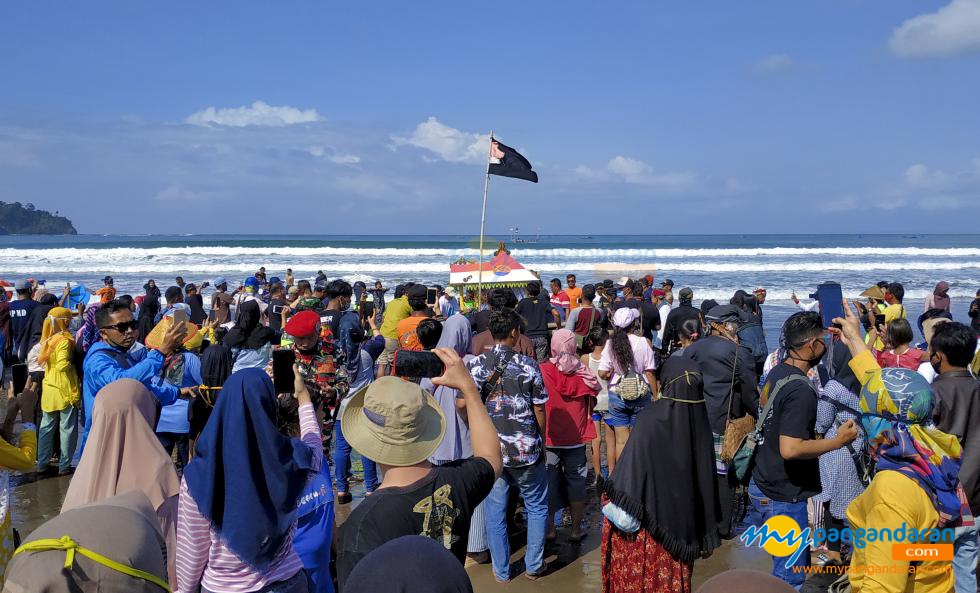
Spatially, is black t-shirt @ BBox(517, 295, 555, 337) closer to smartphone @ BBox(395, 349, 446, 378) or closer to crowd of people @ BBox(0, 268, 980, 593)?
crowd of people @ BBox(0, 268, 980, 593)

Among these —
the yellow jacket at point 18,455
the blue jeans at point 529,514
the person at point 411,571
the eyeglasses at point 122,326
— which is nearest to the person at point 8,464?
the yellow jacket at point 18,455

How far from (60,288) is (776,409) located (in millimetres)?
33299

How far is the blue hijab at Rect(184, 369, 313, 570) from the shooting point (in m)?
2.46

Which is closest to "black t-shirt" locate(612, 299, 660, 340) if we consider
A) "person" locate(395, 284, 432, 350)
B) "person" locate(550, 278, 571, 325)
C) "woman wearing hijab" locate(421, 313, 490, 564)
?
"person" locate(550, 278, 571, 325)

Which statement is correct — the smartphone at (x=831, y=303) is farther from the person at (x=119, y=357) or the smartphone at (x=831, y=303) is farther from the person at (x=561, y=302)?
the person at (x=561, y=302)

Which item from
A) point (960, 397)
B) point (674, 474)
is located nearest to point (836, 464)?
point (960, 397)

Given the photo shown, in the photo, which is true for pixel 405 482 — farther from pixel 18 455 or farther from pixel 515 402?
pixel 515 402

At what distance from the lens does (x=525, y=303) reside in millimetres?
10172

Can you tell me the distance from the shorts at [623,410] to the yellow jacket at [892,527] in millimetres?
3305

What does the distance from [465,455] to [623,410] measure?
1676 millimetres

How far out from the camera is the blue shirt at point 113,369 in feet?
14.7

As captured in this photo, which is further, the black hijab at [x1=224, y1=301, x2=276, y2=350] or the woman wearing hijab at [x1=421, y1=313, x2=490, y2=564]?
the black hijab at [x1=224, y1=301, x2=276, y2=350]

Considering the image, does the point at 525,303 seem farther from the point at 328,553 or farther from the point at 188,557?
the point at 188,557

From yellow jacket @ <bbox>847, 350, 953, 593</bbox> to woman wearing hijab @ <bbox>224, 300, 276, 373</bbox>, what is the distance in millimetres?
4526
